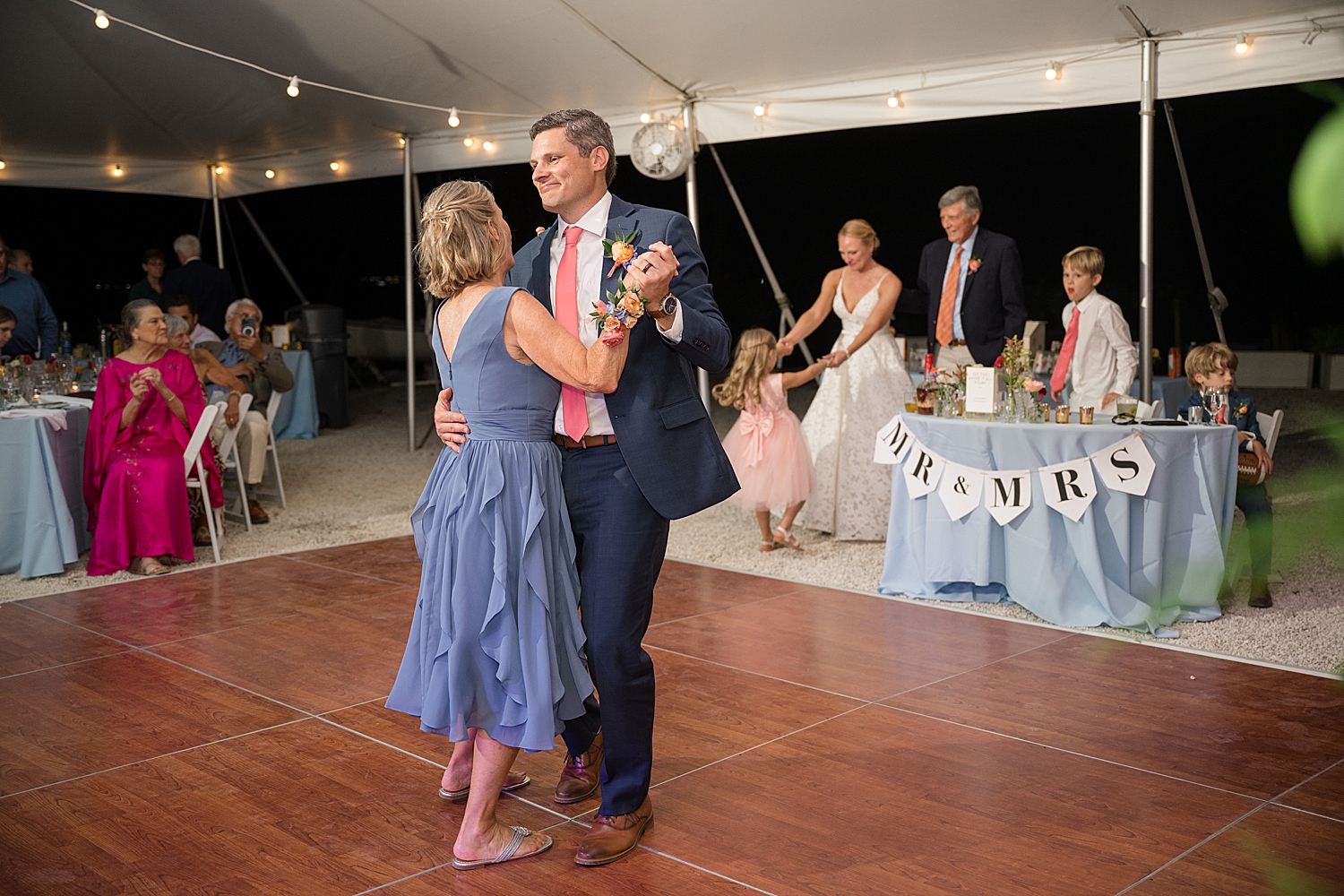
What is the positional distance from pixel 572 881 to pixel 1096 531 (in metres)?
2.74

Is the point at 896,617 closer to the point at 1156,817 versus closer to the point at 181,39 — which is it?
the point at 1156,817

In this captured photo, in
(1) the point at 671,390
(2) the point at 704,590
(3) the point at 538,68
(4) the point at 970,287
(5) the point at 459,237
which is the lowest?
(2) the point at 704,590

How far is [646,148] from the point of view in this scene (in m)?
7.23

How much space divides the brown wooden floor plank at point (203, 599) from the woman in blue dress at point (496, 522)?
2.45 metres

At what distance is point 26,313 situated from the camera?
7.20 meters

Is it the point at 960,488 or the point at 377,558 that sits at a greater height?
the point at 960,488

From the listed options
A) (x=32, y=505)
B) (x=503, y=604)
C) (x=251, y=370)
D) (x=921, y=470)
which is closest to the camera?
(x=503, y=604)

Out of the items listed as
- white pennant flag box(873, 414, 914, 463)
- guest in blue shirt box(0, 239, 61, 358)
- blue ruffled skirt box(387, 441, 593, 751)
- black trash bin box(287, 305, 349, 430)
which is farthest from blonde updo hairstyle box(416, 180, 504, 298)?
black trash bin box(287, 305, 349, 430)

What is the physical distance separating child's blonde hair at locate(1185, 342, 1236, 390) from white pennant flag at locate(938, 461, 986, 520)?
98 cm

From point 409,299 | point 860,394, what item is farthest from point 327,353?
point 860,394

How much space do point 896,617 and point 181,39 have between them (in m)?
6.46

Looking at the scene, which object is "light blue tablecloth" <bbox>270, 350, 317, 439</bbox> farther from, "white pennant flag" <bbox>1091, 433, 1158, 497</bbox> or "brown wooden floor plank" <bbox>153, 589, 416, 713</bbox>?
"white pennant flag" <bbox>1091, 433, 1158, 497</bbox>

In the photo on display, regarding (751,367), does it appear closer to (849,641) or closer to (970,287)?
(970,287)

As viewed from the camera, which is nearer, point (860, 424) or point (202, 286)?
point (860, 424)
